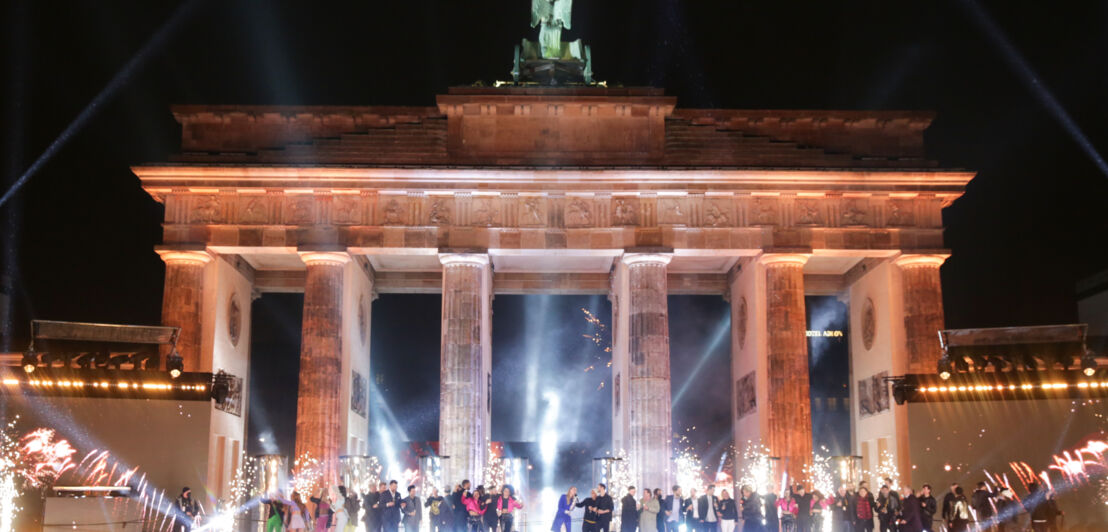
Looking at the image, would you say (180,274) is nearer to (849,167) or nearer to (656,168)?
(656,168)

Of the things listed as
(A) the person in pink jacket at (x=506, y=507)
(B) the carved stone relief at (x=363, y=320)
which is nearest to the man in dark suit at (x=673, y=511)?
(A) the person in pink jacket at (x=506, y=507)

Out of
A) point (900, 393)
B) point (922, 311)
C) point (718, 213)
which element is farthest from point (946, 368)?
point (718, 213)

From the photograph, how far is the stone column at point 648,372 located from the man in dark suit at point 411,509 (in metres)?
8.42

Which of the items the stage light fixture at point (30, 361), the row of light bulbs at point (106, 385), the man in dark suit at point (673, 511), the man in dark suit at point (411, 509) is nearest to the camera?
the row of light bulbs at point (106, 385)

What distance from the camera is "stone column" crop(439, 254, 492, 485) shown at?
30188mm

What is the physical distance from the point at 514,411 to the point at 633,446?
13472mm

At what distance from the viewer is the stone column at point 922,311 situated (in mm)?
30688

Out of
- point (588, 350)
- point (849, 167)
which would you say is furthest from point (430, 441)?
point (849, 167)

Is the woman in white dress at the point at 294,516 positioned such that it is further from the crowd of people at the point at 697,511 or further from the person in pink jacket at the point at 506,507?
the person in pink jacket at the point at 506,507

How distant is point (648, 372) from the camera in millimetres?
30844

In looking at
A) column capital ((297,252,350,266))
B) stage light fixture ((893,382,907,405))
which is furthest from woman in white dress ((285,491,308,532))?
stage light fixture ((893,382,907,405))

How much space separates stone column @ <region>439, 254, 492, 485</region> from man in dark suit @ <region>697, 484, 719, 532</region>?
847cm

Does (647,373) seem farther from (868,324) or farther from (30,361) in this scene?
(30,361)

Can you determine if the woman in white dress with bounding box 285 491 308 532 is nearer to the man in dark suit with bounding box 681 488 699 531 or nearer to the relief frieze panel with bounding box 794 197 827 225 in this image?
the man in dark suit with bounding box 681 488 699 531
